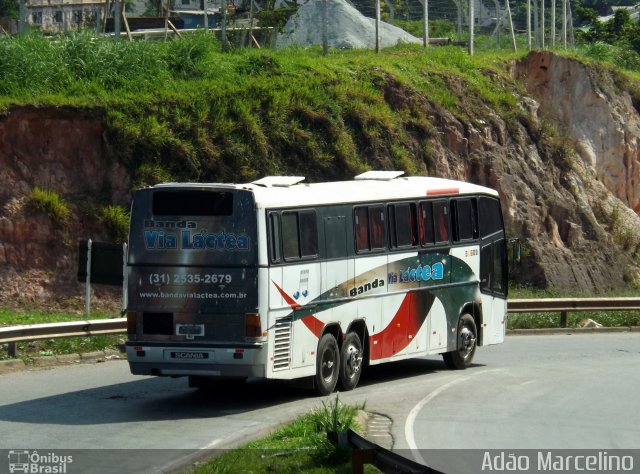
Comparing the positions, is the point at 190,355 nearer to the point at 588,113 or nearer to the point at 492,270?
the point at 492,270

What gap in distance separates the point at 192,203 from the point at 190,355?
1.97 meters

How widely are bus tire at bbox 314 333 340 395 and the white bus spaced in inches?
0.8

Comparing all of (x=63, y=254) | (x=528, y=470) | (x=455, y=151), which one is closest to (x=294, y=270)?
(x=528, y=470)

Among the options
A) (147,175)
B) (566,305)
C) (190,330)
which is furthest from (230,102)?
(190,330)

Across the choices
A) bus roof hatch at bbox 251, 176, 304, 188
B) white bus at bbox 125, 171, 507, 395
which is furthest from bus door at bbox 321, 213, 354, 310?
bus roof hatch at bbox 251, 176, 304, 188

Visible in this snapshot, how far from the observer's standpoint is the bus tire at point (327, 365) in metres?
16.6

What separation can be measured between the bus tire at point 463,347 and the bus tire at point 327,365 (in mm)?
3906

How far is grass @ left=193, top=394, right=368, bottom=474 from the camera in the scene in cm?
1077

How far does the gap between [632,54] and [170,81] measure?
31377 millimetres

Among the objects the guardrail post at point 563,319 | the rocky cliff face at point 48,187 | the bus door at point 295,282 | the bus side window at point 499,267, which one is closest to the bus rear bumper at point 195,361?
the bus door at point 295,282

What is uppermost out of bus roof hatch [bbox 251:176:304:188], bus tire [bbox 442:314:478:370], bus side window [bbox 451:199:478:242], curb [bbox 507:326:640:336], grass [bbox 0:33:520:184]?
grass [bbox 0:33:520:184]

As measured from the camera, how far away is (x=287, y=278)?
52.2 ft

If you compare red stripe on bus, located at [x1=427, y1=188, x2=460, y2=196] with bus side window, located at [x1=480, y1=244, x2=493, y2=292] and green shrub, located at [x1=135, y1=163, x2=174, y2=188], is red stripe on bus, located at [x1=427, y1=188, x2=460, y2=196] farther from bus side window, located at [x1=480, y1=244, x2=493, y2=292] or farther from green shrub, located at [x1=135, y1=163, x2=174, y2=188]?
green shrub, located at [x1=135, y1=163, x2=174, y2=188]

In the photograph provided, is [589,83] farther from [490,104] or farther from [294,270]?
[294,270]
